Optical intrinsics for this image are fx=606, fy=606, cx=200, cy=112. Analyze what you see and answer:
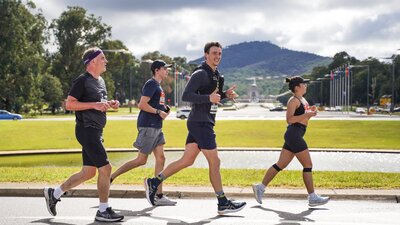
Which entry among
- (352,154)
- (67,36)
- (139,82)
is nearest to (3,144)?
(352,154)

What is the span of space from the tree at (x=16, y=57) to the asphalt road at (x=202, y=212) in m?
57.7

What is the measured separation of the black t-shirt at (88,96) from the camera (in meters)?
7.10

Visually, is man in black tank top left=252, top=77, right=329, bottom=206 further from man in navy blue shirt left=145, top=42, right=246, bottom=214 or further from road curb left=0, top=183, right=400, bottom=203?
man in navy blue shirt left=145, top=42, right=246, bottom=214

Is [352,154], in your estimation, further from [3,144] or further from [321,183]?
[3,144]

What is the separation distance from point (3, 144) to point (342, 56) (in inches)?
5242

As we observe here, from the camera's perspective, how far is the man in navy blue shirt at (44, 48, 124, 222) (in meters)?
7.07

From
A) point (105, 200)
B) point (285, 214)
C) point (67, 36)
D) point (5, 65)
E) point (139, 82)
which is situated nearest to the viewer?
point (105, 200)

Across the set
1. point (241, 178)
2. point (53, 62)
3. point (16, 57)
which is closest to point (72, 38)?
point (53, 62)

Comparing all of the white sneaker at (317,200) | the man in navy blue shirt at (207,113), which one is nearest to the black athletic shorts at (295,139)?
the white sneaker at (317,200)

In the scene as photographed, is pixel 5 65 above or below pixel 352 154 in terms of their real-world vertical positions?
above

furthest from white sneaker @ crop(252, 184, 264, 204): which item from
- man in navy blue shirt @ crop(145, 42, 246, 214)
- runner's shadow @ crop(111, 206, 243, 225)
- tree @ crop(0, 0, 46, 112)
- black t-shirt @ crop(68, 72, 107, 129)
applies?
tree @ crop(0, 0, 46, 112)

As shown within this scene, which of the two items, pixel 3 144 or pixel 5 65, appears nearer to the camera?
pixel 3 144

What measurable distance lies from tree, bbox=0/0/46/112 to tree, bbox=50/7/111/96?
17.6 m

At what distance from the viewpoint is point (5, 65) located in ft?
210
